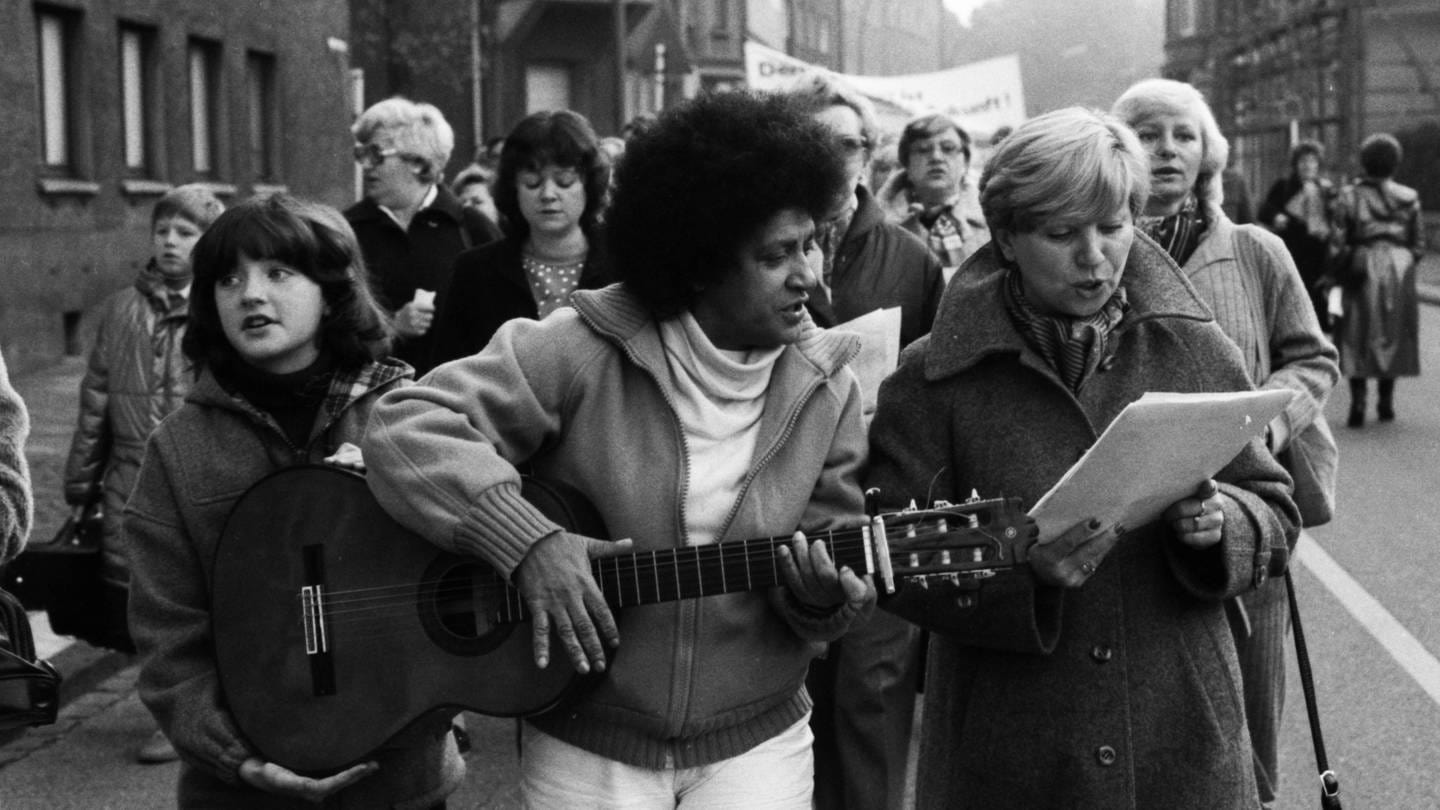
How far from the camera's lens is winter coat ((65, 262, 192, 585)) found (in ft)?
24.3

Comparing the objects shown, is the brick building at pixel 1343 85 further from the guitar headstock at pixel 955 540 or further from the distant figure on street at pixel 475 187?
the guitar headstock at pixel 955 540

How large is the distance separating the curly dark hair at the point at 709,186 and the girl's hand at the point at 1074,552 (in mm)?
733

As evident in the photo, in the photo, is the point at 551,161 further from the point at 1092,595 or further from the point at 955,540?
the point at 955,540

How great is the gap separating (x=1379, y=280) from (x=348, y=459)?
1333cm

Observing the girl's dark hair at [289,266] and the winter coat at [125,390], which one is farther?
the winter coat at [125,390]

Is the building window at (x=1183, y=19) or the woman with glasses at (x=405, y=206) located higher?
the building window at (x=1183, y=19)

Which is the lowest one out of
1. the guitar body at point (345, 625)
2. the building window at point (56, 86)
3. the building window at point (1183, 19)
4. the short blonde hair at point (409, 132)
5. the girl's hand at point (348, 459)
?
the guitar body at point (345, 625)

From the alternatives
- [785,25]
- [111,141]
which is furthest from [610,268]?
[785,25]

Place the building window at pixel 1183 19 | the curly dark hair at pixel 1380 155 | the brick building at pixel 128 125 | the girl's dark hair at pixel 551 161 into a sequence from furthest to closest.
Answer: the building window at pixel 1183 19 → the brick building at pixel 128 125 → the curly dark hair at pixel 1380 155 → the girl's dark hair at pixel 551 161

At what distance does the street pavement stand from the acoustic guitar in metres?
2.85

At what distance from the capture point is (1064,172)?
3.66 metres

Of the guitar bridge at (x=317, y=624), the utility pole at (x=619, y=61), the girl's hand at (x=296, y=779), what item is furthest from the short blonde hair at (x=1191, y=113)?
the utility pole at (x=619, y=61)

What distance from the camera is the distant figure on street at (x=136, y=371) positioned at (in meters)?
7.39

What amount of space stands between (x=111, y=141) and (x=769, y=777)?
1868 cm
